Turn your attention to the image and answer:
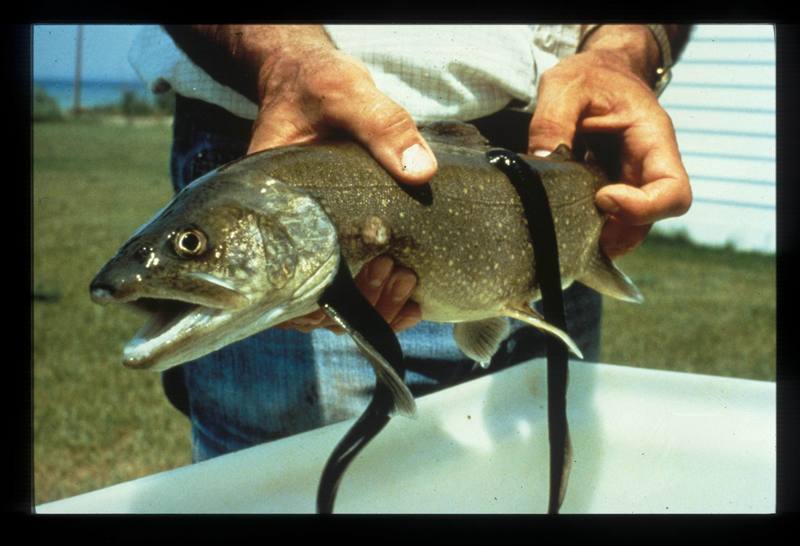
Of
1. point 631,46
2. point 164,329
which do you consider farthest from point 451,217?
point 631,46

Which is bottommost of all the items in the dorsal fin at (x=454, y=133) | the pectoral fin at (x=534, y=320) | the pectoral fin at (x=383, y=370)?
the pectoral fin at (x=534, y=320)

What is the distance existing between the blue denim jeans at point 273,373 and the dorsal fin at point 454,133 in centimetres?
58

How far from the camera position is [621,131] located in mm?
2438

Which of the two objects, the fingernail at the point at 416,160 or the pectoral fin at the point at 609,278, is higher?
the fingernail at the point at 416,160

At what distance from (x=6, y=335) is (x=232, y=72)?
34.0 inches

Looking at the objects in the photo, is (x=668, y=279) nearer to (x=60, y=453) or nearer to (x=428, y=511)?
(x=60, y=453)

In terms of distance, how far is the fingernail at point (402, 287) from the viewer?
1840 mm

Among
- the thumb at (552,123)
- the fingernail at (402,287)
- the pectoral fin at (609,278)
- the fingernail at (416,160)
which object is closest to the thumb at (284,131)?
the fingernail at (416,160)

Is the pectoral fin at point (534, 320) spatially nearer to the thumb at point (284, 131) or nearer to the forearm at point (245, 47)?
the thumb at point (284, 131)

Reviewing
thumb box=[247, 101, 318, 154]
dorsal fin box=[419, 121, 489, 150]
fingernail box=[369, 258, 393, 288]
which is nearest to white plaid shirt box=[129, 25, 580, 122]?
dorsal fin box=[419, 121, 489, 150]

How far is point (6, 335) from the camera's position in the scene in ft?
6.42

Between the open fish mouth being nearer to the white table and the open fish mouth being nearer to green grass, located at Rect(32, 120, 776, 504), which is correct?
the white table

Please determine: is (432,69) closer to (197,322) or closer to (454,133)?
(454,133)

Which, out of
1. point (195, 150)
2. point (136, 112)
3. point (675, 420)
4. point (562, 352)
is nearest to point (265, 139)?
point (195, 150)
